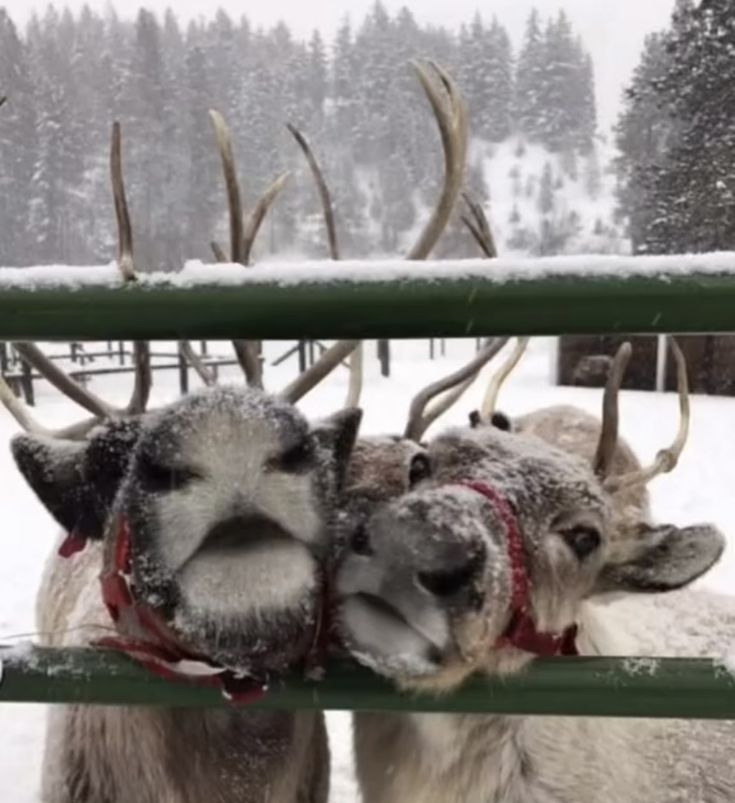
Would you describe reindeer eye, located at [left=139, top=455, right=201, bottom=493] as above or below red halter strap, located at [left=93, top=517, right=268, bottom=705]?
A: above

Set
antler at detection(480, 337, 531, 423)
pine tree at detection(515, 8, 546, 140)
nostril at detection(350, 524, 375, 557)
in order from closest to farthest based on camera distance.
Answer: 1. nostril at detection(350, 524, 375, 557)
2. antler at detection(480, 337, 531, 423)
3. pine tree at detection(515, 8, 546, 140)

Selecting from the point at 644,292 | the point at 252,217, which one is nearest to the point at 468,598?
the point at 644,292

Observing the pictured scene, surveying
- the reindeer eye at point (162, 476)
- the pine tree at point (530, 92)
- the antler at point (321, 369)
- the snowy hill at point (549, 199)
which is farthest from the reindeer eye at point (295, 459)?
the pine tree at point (530, 92)

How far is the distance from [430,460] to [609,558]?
54 centimetres

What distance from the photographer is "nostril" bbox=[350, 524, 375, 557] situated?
176cm

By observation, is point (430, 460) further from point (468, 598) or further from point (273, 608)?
point (273, 608)

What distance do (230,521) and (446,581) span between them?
1.15 ft

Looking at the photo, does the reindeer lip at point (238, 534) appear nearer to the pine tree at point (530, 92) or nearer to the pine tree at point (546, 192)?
the pine tree at point (546, 192)

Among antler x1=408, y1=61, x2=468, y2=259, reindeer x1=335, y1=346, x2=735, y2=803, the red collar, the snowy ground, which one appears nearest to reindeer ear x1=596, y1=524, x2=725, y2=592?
reindeer x1=335, y1=346, x2=735, y2=803

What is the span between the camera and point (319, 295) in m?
1.51

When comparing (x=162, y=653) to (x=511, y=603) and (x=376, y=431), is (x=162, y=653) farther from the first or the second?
(x=376, y=431)

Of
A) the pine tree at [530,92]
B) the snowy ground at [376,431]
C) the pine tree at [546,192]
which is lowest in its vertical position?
the snowy ground at [376,431]

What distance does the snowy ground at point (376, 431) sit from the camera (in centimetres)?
510

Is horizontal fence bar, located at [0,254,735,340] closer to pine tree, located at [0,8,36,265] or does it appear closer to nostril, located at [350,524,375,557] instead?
nostril, located at [350,524,375,557]
